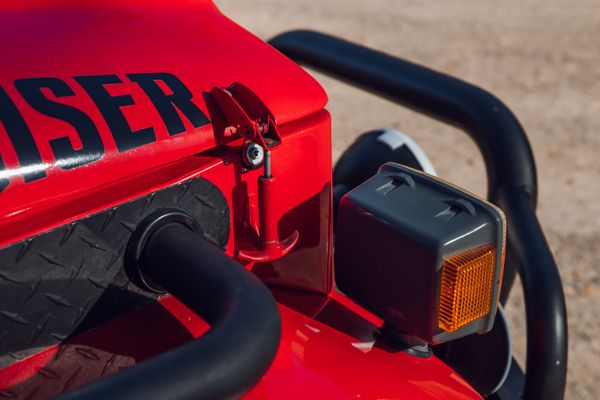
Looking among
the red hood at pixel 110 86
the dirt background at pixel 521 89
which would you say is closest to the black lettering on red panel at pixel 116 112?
the red hood at pixel 110 86

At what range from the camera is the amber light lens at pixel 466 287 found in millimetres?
1146

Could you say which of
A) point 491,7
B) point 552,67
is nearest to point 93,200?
point 552,67

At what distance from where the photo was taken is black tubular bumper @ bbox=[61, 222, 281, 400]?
2.74 ft

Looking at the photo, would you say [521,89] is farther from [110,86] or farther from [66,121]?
[66,121]

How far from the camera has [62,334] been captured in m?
1.14

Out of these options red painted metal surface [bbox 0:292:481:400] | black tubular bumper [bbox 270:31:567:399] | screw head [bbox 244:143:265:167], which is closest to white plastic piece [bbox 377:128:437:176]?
black tubular bumper [bbox 270:31:567:399]

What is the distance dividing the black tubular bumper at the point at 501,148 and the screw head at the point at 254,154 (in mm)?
682

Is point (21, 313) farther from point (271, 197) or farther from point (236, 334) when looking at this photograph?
point (271, 197)

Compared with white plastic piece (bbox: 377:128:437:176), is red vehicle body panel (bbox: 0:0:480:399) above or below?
above

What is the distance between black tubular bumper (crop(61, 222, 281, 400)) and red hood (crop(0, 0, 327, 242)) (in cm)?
17

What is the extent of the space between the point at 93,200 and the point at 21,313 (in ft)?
0.62

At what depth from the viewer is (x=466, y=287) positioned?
117cm

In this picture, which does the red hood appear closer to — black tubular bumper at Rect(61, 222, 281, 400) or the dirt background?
black tubular bumper at Rect(61, 222, 281, 400)

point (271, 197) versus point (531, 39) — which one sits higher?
point (271, 197)
